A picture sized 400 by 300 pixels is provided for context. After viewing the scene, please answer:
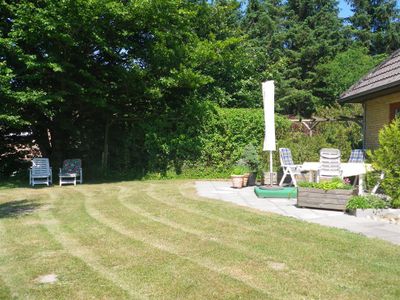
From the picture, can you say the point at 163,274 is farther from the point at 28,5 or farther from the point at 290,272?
the point at 28,5

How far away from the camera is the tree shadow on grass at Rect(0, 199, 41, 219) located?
7.57 metres

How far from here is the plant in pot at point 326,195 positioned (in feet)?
25.2

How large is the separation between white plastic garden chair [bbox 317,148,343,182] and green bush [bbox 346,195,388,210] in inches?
73.3

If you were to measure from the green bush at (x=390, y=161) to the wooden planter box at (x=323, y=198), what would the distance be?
674 millimetres

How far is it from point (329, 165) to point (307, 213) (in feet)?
7.22

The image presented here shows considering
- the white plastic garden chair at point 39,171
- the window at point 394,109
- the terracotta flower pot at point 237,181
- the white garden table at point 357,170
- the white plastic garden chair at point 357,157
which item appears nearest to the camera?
the white garden table at point 357,170

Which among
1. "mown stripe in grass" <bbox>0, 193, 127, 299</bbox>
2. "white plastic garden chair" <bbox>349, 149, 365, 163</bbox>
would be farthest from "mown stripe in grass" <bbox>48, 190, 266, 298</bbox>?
"white plastic garden chair" <bbox>349, 149, 365, 163</bbox>

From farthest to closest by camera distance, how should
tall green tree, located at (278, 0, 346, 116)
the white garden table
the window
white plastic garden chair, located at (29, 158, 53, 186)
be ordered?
tall green tree, located at (278, 0, 346, 116)
white plastic garden chair, located at (29, 158, 53, 186)
the window
the white garden table

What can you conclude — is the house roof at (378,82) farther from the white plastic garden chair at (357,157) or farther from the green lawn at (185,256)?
the green lawn at (185,256)

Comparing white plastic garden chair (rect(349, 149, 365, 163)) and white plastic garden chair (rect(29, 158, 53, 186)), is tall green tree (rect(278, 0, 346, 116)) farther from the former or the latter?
white plastic garden chair (rect(29, 158, 53, 186))

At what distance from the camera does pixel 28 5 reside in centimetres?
1077

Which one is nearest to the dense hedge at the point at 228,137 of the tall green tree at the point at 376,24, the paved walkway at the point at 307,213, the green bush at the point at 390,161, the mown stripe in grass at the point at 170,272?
the paved walkway at the point at 307,213

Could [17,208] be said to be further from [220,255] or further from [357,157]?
[357,157]

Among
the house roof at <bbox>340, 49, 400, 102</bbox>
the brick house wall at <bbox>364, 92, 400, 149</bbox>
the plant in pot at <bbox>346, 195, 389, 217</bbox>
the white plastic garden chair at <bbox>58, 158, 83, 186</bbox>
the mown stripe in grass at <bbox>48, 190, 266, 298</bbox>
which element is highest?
the house roof at <bbox>340, 49, 400, 102</bbox>
